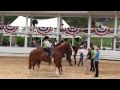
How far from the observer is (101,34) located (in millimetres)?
29641

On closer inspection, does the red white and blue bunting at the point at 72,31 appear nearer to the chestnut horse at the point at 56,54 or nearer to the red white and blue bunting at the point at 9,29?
the red white and blue bunting at the point at 9,29

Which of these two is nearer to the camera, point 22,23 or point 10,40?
point 10,40

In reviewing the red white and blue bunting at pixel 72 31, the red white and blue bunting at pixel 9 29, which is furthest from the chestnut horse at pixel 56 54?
the red white and blue bunting at pixel 9 29

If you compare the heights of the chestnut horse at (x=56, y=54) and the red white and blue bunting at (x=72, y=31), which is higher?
the red white and blue bunting at (x=72, y=31)

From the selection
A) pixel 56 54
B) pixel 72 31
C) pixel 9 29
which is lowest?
pixel 56 54

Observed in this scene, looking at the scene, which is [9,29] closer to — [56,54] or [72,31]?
[72,31]

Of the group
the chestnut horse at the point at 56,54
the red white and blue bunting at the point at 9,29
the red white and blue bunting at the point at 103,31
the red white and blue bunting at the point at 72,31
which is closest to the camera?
the chestnut horse at the point at 56,54

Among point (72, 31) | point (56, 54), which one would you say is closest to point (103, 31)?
point (72, 31)

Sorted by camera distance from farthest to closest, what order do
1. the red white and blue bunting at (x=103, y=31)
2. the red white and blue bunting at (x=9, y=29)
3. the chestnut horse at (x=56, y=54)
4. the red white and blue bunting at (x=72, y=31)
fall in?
the red white and blue bunting at (x=9, y=29) < the red white and blue bunting at (x=72, y=31) < the red white and blue bunting at (x=103, y=31) < the chestnut horse at (x=56, y=54)
